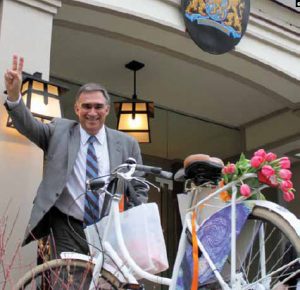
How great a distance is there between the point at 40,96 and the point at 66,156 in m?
1.19

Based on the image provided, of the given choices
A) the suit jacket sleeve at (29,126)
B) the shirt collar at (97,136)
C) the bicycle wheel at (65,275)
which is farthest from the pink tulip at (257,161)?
the suit jacket sleeve at (29,126)

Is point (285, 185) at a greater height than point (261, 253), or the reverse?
point (285, 185)

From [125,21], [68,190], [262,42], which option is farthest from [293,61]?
[68,190]

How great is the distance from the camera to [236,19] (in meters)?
5.66

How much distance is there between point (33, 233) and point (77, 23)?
2617 mm

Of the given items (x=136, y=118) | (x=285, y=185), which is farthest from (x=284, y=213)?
(x=136, y=118)

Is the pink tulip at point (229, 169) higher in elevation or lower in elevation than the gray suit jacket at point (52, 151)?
lower

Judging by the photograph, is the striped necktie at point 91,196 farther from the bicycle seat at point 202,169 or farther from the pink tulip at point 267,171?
the pink tulip at point 267,171

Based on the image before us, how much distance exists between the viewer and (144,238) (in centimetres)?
272

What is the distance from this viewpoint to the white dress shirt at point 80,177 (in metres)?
3.14

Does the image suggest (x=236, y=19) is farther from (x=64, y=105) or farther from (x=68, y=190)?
(x=68, y=190)

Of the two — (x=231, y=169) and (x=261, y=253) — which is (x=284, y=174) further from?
(x=261, y=253)

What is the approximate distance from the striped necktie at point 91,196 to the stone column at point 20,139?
636mm

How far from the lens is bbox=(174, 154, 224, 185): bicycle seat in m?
2.79
